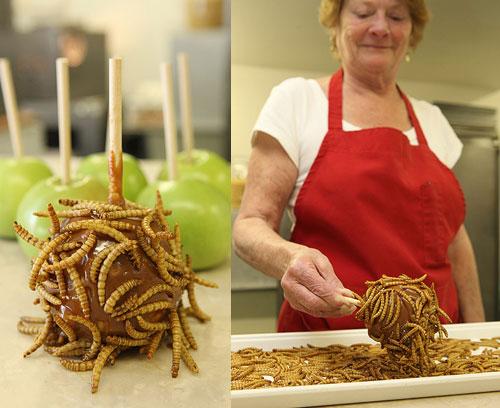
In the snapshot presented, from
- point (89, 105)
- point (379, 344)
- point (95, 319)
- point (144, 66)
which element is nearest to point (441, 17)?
point (379, 344)

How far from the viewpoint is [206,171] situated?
745 mm

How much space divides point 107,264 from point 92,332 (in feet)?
0.17

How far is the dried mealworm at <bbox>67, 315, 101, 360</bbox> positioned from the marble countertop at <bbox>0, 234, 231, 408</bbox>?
1cm

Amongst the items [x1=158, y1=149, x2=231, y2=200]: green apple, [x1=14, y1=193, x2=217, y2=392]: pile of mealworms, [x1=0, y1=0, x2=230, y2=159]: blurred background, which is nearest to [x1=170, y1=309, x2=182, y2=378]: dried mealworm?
[x1=14, y1=193, x2=217, y2=392]: pile of mealworms

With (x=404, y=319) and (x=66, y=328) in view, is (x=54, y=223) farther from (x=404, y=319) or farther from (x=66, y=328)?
(x=404, y=319)

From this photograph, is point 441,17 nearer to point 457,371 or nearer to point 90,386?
point 457,371

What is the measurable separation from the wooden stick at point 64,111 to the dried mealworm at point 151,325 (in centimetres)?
23

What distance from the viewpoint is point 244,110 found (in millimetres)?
514

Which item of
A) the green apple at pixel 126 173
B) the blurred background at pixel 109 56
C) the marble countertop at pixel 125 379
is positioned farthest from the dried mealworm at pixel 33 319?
the blurred background at pixel 109 56

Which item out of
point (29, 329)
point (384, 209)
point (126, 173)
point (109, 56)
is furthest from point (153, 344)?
point (109, 56)

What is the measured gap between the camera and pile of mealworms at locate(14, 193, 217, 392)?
391mm

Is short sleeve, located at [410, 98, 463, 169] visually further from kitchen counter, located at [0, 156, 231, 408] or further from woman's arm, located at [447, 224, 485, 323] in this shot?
kitchen counter, located at [0, 156, 231, 408]

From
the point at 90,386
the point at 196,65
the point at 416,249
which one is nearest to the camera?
the point at 90,386

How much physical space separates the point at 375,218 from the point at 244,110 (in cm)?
16
